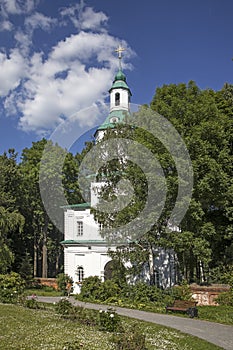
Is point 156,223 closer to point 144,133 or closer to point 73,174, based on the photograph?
point 144,133

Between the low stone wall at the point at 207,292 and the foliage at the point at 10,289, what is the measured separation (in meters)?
8.60

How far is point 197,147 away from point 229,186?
2.60 meters

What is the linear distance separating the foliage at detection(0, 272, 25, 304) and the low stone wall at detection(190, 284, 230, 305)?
28.2 feet

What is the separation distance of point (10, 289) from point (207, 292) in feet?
33.1

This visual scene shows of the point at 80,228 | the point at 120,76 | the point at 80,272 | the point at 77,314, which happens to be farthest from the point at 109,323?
the point at 120,76

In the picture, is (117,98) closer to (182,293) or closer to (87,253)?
(87,253)

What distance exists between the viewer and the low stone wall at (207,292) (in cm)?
1634

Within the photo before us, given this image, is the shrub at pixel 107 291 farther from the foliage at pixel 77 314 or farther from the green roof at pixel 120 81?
the green roof at pixel 120 81

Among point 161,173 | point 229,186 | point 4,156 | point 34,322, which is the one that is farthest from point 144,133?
point 4,156

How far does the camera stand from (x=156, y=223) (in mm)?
17469

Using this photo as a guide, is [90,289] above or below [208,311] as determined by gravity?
above

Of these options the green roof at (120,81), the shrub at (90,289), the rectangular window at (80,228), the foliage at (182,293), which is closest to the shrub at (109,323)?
the foliage at (182,293)

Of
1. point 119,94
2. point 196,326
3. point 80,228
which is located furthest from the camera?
point 119,94

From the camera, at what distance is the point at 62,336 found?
9398mm
